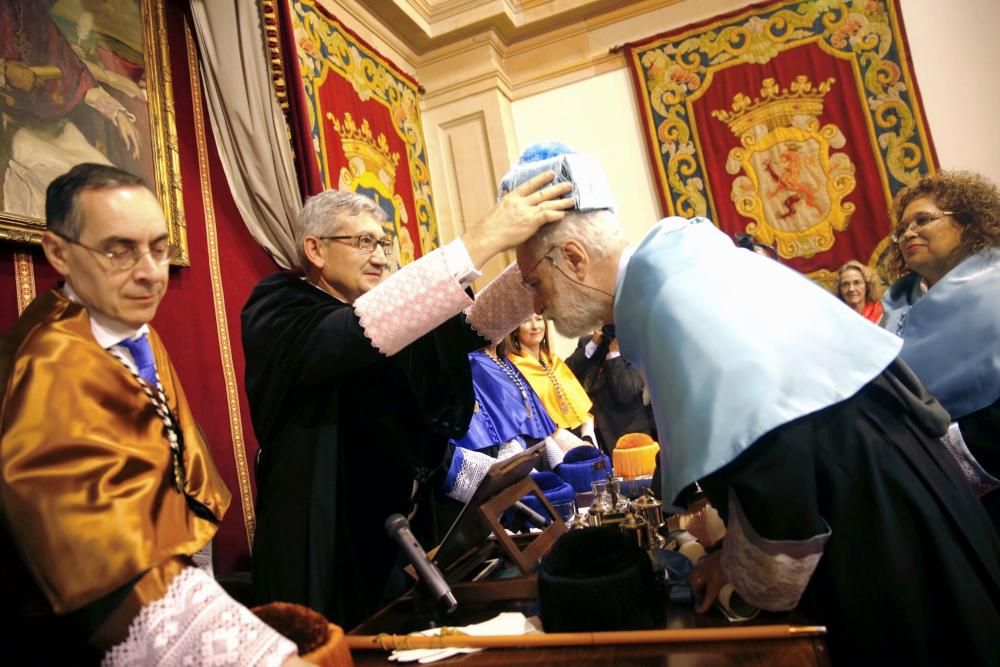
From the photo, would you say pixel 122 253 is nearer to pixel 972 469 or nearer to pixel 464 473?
pixel 464 473

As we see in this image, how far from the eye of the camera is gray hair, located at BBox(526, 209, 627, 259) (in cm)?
158

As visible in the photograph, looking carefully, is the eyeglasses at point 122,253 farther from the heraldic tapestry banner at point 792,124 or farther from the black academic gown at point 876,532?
the heraldic tapestry banner at point 792,124

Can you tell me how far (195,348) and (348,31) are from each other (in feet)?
9.64

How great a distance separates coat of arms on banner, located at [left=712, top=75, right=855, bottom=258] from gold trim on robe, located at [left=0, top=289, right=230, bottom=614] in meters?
5.57

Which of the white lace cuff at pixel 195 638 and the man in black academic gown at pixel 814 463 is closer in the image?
the white lace cuff at pixel 195 638

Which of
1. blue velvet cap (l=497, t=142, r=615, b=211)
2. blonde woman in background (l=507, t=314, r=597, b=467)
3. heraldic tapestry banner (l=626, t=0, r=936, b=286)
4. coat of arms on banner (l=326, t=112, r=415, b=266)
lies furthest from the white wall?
blue velvet cap (l=497, t=142, r=615, b=211)

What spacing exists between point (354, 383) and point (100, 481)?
102cm

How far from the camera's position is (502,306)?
1961mm

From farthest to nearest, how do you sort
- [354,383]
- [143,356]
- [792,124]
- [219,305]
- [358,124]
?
1. [792,124]
2. [358,124]
3. [219,305]
4. [354,383]
5. [143,356]

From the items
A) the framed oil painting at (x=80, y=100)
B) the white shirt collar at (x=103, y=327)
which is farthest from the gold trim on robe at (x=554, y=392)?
the white shirt collar at (x=103, y=327)

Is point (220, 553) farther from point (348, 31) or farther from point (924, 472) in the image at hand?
point (348, 31)

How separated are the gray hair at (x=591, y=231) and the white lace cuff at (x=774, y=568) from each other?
74 cm

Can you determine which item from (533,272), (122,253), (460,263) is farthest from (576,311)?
(122,253)

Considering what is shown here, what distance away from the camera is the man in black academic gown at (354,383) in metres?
1.58
